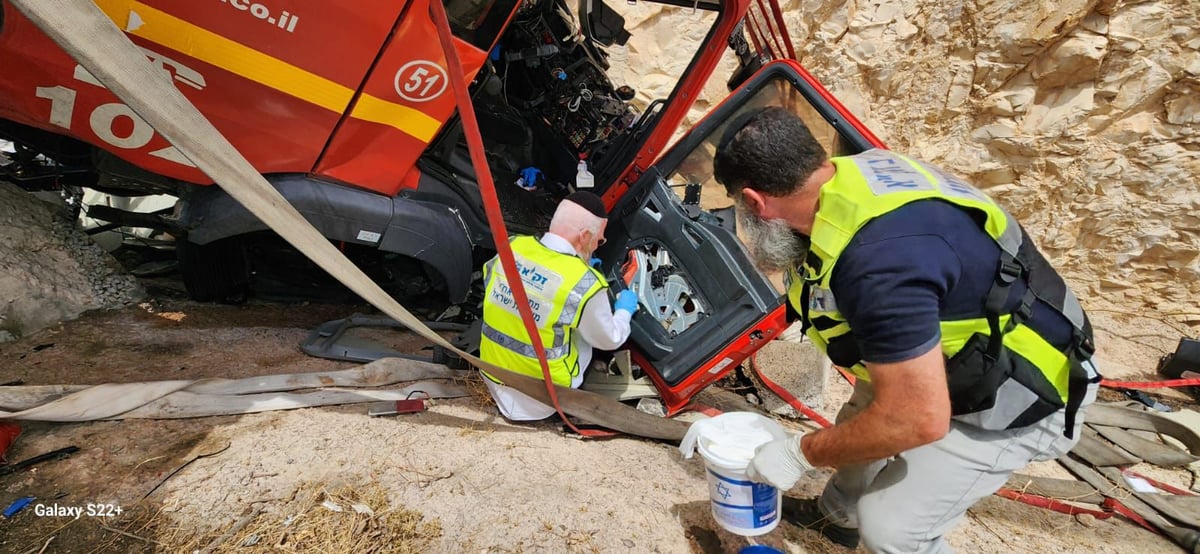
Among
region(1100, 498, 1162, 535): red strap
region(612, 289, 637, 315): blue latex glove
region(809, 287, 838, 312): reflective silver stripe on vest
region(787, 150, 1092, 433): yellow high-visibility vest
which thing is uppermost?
region(787, 150, 1092, 433): yellow high-visibility vest

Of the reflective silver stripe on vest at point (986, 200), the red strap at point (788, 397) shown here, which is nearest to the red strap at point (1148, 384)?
the red strap at point (788, 397)

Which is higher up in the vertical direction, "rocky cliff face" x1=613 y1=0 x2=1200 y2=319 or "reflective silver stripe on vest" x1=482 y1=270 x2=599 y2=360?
"rocky cliff face" x1=613 y1=0 x2=1200 y2=319

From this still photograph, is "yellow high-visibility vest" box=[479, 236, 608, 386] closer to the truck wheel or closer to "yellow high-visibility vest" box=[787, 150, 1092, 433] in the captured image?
"yellow high-visibility vest" box=[787, 150, 1092, 433]

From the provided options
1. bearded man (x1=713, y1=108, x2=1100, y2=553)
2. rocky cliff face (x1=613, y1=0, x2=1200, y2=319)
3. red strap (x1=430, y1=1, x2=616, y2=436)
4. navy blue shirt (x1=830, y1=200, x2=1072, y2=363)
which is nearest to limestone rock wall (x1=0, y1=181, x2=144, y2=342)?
red strap (x1=430, y1=1, x2=616, y2=436)

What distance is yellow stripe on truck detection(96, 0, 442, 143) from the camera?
200cm

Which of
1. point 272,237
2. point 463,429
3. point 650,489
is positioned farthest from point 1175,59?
point 272,237

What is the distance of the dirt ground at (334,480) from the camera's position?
1745mm

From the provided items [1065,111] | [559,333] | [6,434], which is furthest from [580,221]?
[1065,111]

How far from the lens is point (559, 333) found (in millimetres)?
2682

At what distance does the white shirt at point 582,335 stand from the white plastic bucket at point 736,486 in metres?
0.80

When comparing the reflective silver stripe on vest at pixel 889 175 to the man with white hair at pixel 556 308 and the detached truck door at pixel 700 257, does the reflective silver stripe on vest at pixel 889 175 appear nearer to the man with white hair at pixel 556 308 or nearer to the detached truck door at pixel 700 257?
the detached truck door at pixel 700 257

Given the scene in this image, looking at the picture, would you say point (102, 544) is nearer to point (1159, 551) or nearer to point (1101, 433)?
point (1159, 551)

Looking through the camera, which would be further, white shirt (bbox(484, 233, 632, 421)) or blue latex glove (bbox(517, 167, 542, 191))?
blue latex glove (bbox(517, 167, 542, 191))

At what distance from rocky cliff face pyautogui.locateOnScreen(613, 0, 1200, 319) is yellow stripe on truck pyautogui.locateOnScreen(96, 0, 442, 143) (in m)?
4.91
